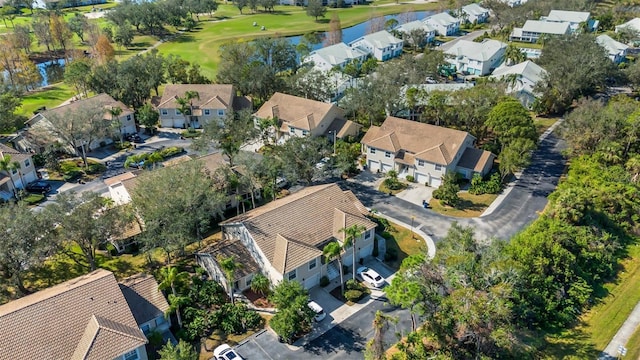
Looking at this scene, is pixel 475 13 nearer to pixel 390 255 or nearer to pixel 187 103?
pixel 187 103

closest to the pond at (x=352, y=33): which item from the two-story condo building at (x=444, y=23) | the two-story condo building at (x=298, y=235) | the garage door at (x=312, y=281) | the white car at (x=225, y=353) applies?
the two-story condo building at (x=444, y=23)

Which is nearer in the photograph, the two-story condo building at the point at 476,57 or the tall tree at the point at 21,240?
the tall tree at the point at 21,240

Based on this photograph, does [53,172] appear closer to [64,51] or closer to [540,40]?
[64,51]

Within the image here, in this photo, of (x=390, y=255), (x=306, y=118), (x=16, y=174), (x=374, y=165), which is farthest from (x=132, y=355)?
(x=306, y=118)

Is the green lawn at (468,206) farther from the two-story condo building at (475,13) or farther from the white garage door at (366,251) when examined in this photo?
the two-story condo building at (475,13)

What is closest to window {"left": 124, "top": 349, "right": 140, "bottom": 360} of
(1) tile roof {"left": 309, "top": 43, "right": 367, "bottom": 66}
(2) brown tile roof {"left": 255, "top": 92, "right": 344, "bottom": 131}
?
(2) brown tile roof {"left": 255, "top": 92, "right": 344, "bottom": 131}
